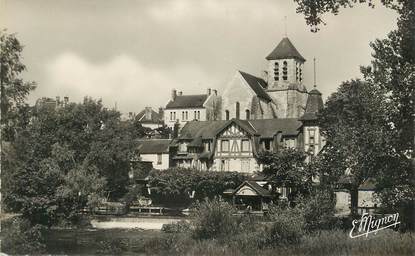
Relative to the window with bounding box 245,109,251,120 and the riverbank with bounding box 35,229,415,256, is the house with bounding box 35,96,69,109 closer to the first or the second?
the riverbank with bounding box 35,229,415,256

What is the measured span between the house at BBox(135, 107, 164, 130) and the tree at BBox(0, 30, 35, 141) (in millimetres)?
86067

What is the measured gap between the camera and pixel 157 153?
70.1 m

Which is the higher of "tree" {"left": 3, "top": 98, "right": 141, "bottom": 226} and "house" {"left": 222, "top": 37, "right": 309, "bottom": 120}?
"house" {"left": 222, "top": 37, "right": 309, "bottom": 120}

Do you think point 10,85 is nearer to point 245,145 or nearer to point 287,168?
point 287,168

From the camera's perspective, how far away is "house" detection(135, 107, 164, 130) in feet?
365

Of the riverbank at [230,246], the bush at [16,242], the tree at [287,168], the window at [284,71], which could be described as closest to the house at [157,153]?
the window at [284,71]

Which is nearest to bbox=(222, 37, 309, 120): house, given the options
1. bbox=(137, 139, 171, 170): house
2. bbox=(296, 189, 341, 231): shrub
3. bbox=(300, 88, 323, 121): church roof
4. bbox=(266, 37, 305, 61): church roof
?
bbox=(266, 37, 305, 61): church roof

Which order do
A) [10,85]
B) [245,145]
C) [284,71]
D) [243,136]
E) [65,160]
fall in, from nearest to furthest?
[10,85], [65,160], [245,145], [243,136], [284,71]

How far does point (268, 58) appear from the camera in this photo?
85750 millimetres

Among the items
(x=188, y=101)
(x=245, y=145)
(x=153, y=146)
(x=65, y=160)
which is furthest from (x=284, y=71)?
(x=65, y=160)

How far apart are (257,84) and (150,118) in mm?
34436

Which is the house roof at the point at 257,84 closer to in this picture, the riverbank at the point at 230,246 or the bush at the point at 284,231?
the riverbank at the point at 230,246

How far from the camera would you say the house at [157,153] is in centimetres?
6931

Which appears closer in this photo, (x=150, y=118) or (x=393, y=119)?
(x=393, y=119)
